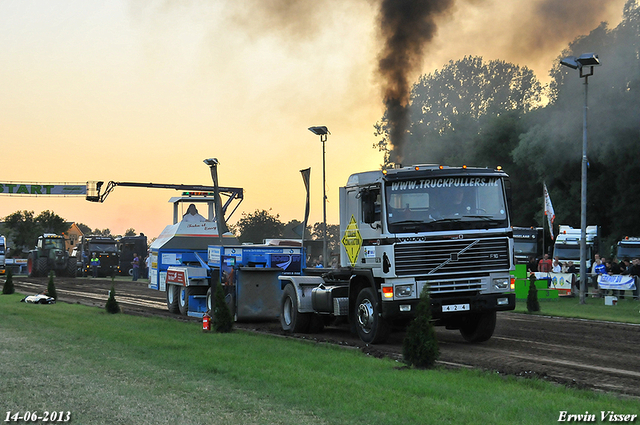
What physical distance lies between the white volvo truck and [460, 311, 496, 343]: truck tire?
0.52 m

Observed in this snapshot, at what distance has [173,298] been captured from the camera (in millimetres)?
22750

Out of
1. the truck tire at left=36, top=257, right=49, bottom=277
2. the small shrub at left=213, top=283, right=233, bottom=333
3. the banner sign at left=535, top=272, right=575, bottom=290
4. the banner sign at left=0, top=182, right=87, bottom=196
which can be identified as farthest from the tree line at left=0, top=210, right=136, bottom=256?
the small shrub at left=213, top=283, right=233, bottom=333

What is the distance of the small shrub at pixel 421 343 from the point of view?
10.9 meters

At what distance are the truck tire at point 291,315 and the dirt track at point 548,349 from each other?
14.0 inches

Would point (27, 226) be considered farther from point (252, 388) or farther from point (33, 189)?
point (252, 388)

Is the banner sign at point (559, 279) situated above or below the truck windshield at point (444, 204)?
below

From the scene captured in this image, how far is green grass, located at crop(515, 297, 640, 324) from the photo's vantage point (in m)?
21.2

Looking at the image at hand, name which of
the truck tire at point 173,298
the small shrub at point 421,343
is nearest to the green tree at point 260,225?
the truck tire at point 173,298

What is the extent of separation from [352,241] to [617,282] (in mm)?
18658

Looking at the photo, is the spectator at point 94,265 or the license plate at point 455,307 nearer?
the license plate at point 455,307

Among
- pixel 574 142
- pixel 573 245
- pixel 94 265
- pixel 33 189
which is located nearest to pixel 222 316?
pixel 573 245

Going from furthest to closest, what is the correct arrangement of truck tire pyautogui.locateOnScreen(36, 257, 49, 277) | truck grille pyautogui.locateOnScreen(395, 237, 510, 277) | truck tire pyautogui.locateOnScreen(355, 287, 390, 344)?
truck tire pyautogui.locateOnScreen(36, 257, 49, 277), truck tire pyautogui.locateOnScreen(355, 287, 390, 344), truck grille pyautogui.locateOnScreen(395, 237, 510, 277)

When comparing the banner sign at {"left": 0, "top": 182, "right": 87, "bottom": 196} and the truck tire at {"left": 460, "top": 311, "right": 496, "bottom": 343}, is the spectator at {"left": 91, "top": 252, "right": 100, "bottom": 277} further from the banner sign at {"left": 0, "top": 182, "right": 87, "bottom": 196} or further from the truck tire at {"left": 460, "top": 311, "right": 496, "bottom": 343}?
the truck tire at {"left": 460, "top": 311, "right": 496, "bottom": 343}

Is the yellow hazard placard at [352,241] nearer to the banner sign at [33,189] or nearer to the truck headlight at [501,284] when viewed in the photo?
the truck headlight at [501,284]
